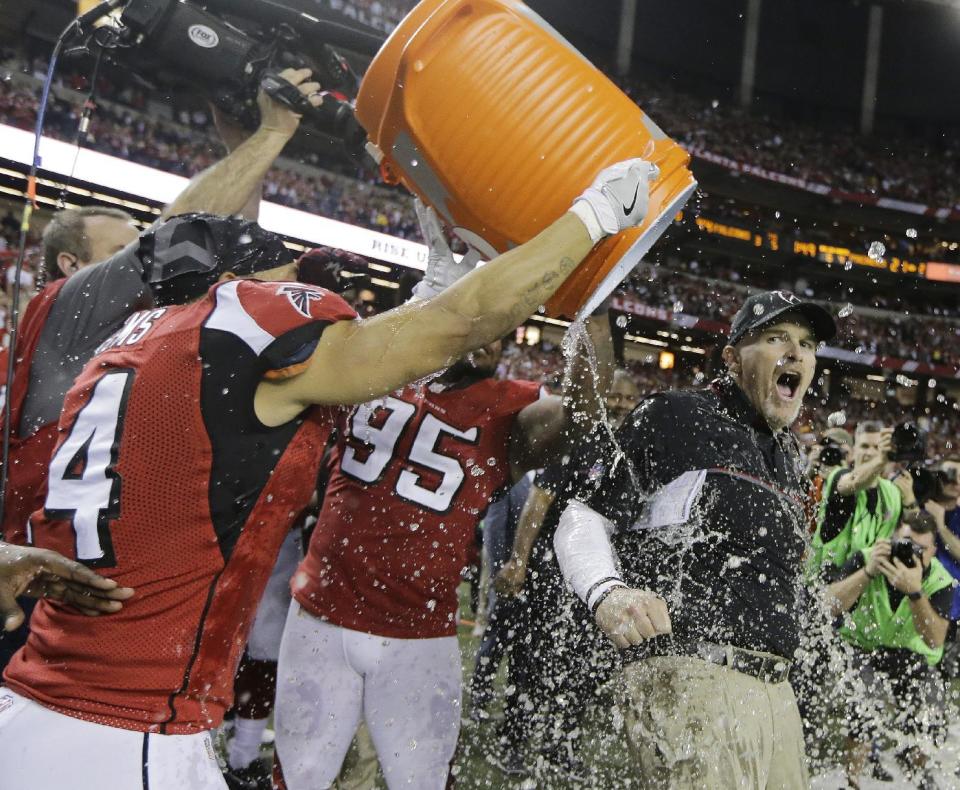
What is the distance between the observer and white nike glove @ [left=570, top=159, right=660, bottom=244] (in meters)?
1.68

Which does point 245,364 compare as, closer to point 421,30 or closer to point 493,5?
point 421,30

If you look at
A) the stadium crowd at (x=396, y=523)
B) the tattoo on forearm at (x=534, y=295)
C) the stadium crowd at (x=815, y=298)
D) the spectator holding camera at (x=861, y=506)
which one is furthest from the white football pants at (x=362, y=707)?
the stadium crowd at (x=815, y=298)

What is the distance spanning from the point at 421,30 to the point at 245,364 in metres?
0.98

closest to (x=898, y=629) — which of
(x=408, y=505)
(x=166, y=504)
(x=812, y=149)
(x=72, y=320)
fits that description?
(x=408, y=505)

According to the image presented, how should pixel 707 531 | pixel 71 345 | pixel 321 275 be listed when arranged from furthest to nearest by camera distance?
pixel 321 275
pixel 71 345
pixel 707 531

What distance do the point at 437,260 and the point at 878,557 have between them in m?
2.67

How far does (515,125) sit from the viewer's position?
6.23 feet

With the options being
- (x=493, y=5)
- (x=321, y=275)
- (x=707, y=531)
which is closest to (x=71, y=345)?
(x=321, y=275)

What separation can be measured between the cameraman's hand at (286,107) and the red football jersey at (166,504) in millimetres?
1295

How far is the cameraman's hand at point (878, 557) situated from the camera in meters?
3.79

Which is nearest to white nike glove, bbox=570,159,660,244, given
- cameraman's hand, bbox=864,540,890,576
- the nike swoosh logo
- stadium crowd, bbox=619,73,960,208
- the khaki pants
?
the nike swoosh logo

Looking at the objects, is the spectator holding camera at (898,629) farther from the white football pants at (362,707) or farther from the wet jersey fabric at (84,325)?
the wet jersey fabric at (84,325)

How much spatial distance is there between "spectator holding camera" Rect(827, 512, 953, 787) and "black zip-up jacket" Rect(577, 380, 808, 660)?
1.78 m

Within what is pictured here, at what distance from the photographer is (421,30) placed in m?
1.94
